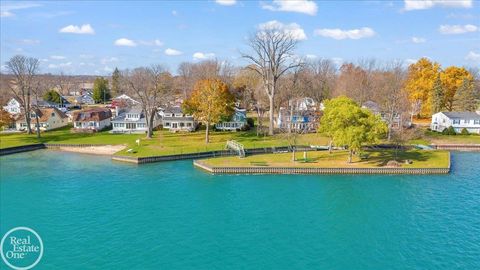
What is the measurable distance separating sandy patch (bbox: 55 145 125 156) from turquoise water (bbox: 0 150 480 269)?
407 inches

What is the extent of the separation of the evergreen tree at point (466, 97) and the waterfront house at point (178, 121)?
2398 inches

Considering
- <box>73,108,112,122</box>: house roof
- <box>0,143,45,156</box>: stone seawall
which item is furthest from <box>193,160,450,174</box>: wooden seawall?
<box>73,108,112,122</box>: house roof

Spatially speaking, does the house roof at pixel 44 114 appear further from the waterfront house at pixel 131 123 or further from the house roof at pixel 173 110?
the house roof at pixel 173 110

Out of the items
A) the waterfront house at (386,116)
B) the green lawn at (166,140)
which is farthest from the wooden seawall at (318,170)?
the waterfront house at (386,116)

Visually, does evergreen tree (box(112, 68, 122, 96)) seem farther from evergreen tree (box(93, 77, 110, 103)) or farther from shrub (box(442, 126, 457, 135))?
shrub (box(442, 126, 457, 135))

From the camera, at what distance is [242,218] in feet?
106

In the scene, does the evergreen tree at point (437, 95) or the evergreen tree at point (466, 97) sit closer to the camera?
the evergreen tree at point (437, 95)

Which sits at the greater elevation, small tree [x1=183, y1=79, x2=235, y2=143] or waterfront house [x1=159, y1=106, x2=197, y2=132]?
small tree [x1=183, y1=79, x2=235, y2=143]

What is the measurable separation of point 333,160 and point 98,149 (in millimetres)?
36414

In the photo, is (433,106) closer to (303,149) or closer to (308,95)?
(308,95)

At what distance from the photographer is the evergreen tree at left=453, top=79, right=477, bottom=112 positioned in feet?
278

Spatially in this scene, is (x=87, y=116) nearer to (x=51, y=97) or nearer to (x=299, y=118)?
(x=299, y=118)

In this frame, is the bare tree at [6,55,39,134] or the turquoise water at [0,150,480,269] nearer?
the turquoise water at [0,150,480,269]

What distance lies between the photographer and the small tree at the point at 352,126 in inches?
1791
